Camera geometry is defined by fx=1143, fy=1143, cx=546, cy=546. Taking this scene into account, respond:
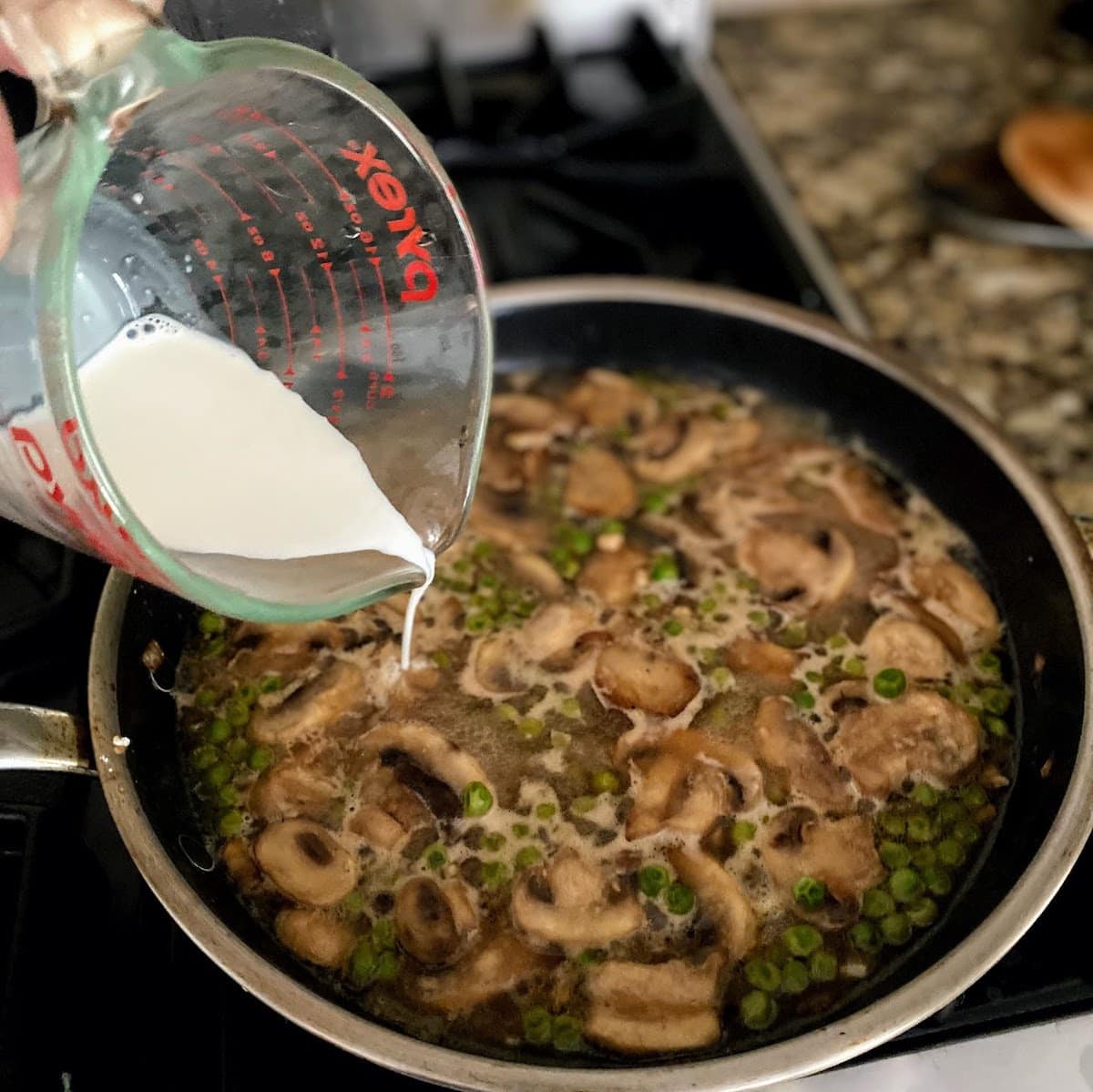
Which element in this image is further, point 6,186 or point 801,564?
point 801,564

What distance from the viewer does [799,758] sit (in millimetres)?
1108

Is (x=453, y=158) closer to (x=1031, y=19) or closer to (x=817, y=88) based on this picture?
(x=817, y=88)

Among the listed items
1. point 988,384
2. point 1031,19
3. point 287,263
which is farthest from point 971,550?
point 1031,19

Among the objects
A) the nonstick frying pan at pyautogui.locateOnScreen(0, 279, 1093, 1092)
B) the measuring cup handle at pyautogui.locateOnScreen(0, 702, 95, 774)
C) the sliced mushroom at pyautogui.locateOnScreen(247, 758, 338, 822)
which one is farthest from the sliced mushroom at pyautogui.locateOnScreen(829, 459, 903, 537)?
the measuring cup handle at pyautogui.locateOnScreen(0, 702, 95, 774)

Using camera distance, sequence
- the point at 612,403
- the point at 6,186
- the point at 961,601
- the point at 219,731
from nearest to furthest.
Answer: the point at 6,186 → the point at 219,731 → the point at 961,601 → the point at 612,403

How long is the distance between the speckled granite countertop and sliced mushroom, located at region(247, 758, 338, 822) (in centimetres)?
96

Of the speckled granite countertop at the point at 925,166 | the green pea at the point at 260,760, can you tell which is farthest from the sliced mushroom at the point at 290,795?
the speckled granite countertop at the point at 925,166

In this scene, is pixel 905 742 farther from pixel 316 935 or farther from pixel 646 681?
pixel 316 935

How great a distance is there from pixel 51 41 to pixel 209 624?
2.02ft

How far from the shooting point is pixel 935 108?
1.96 meters

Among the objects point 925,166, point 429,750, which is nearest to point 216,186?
point 429,750

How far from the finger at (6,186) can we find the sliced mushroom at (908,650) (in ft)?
2.93

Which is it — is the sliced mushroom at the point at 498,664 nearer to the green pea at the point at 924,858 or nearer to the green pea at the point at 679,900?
the green pea at the point at 679,900

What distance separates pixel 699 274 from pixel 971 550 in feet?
1.89
